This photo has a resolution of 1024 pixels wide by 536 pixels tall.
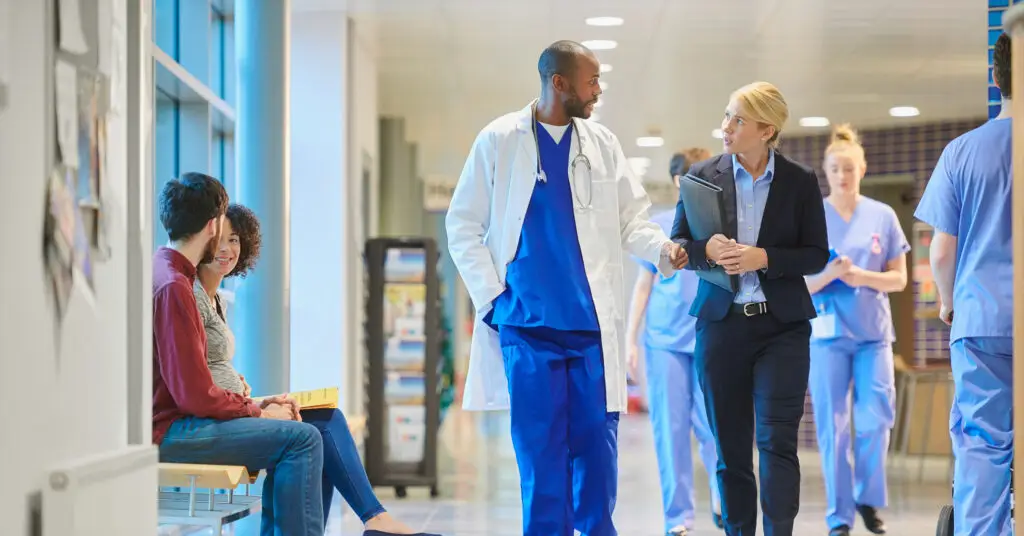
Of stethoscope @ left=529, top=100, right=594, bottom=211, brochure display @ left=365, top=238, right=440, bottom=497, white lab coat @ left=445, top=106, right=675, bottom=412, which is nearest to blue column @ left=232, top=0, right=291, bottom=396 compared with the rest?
brochure display @ left=365, top=238, right=440, bottom=497

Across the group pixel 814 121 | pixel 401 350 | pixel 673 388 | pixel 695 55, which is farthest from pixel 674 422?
pixel 814 121

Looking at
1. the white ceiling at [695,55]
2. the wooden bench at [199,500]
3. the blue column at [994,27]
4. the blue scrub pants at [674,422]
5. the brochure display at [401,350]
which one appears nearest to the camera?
the wooden bench at [199,500]

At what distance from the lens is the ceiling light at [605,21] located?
312 inches

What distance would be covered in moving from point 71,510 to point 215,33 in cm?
509

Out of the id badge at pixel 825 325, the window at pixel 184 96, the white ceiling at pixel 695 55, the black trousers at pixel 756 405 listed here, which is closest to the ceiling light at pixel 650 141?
the white ceiling at pixel 695 55

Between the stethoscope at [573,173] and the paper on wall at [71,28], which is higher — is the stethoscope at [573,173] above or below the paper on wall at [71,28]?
below

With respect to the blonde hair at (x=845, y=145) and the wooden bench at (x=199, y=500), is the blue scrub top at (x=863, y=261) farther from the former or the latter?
the wooden bench at (x=199, y=500)

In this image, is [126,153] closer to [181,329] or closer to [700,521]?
[181,329]

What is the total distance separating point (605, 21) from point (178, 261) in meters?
5.12

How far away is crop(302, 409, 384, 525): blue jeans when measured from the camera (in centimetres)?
379

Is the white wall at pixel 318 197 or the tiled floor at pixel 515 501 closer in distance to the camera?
the tiled floor at pixel 515 501

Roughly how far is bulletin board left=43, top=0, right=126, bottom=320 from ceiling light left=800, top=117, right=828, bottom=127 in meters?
9.91

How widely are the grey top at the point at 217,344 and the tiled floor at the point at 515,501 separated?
900mm

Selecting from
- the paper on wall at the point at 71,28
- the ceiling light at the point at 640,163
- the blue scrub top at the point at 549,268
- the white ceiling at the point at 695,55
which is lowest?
the blue scrub top at the point at 549,268
